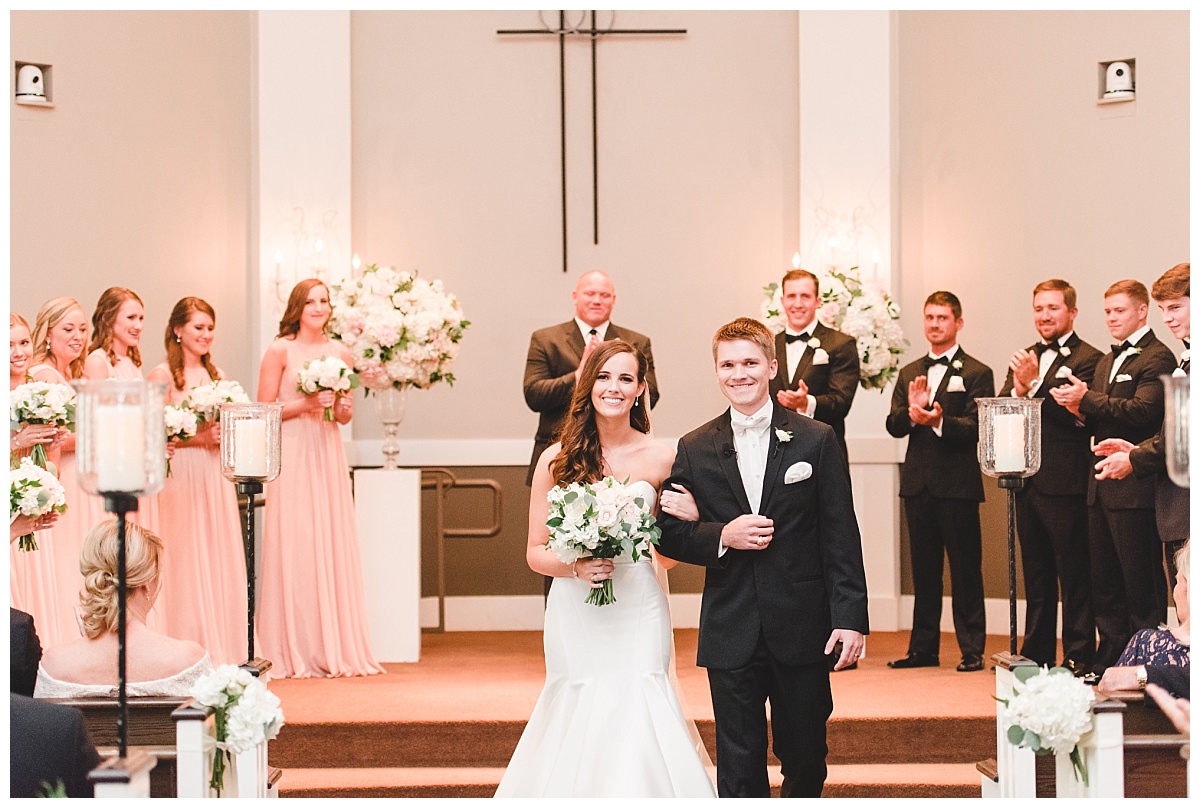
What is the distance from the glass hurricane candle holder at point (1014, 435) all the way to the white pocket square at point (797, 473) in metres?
0.71

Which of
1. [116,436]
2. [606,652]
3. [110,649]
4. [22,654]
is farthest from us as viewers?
[606,652]

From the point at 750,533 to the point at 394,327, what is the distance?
3.36 m

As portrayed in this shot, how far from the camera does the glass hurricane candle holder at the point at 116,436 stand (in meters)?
3.07

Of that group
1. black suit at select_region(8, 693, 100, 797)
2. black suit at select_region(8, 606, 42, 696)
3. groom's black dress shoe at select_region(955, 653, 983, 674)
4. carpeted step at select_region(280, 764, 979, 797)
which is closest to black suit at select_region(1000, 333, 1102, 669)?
groom's black dress shoe at select_region(955, 653, 983, 674)

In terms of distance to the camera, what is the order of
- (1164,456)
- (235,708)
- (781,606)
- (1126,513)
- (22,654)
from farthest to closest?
1. (1126,513)
2. (1164,456)
3. (781,606)
4. (22,654)
5. (235,708)

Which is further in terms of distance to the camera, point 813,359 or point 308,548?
point 813,359

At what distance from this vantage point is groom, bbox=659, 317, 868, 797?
13.4ft

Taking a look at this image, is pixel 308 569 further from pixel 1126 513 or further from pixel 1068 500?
pixel 1126 513

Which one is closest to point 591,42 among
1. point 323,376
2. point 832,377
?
point 832,377

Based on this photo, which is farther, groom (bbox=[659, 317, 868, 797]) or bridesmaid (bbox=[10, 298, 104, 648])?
bridesmaid (bbox=[10, 298, 104, 648])

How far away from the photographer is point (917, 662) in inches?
266

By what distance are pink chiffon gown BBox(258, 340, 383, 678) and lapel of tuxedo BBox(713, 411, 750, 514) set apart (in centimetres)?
315

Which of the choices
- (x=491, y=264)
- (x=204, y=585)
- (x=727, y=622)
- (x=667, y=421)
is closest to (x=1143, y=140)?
(x=667, y=421)

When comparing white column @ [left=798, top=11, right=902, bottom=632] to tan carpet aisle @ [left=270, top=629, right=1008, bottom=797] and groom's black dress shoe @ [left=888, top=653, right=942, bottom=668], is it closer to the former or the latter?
groom's black dress shoe @ [left=888, top=653, right=942, bottom=668]
